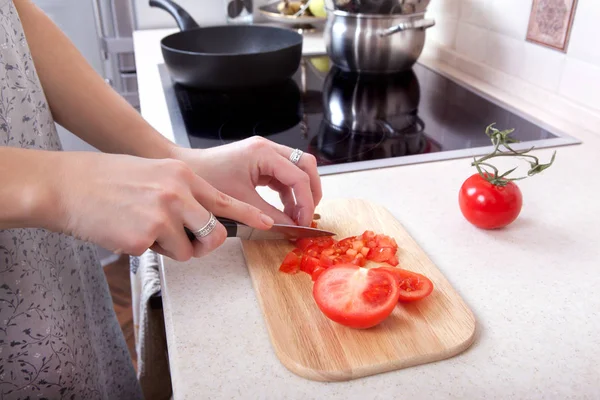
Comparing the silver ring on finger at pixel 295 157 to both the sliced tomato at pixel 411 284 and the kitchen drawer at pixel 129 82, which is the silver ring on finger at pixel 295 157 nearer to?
the sliced tomato at pixel 411 284

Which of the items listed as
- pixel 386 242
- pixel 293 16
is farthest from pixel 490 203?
pixel 293 16

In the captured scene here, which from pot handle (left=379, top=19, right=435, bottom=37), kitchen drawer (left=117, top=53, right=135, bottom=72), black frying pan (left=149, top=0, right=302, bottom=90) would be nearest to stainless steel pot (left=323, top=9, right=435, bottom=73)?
pot handle (left=379, top=19, right=435, bottom=37)

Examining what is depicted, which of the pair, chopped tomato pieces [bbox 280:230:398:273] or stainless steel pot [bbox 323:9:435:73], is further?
stainless steel pot [bbox 323:9:435:73]

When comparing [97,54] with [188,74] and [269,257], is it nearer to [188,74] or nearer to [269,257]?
[188,74]

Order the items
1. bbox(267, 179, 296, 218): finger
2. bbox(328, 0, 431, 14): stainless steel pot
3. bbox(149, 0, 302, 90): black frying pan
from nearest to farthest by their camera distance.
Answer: bbox(267, 179, 296, 218): finger < bbox(149, 0, 302, 90): black frying pan < bbox(328, 0, 431, 14): stainless steel pot

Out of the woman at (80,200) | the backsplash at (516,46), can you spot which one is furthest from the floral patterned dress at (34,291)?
the backsplash at (516,46)

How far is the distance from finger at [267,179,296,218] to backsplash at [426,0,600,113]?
627 millimetres

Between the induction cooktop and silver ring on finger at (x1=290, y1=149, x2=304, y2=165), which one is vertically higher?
silver ring on finger at (x1=290, y1=149, x2=304, y2=165)

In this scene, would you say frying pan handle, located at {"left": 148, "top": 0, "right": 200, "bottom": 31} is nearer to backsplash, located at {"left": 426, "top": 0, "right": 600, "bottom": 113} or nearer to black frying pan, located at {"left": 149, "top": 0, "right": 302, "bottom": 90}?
black frying pan, located at {"left": 149, "top": 0, "right": 302, "bottom": 90}

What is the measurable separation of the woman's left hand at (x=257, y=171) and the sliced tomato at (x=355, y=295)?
0.12m

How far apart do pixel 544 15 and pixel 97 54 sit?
1321 mm

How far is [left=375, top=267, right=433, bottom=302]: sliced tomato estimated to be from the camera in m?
0.55

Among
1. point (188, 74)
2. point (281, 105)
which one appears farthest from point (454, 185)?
point (188, 74)

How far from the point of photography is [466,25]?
4.35 feet
